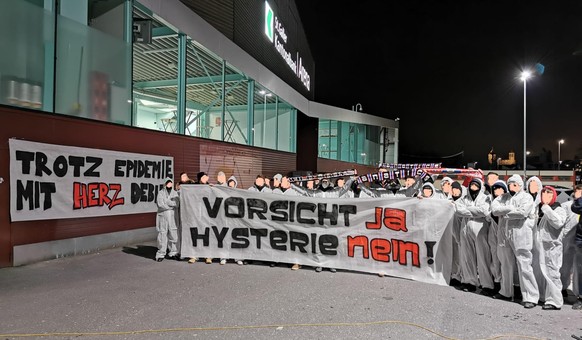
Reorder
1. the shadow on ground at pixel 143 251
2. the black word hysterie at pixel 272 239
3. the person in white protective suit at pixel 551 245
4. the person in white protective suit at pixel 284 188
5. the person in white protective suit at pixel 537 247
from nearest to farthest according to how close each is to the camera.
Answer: the person in white protective suit at pixel 551 245, the person in white protective suit at pixel 537 247, the black word hysterie at pixel 272 239, the shadow on ground at pixel 143 251, the person in white protective suit at pixel 284 188

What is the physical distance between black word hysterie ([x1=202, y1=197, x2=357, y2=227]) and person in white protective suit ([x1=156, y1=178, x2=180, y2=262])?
28.5 inches

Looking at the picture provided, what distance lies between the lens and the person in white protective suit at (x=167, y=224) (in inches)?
292

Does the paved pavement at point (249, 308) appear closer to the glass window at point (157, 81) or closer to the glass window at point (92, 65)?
the glass window at point (92, 65)

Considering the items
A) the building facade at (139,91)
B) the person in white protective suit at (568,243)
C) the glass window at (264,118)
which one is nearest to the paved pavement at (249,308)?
the person in white protective suit at (568,243)

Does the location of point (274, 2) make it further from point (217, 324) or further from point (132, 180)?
point (217, 324)

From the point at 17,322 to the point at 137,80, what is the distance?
41.9ft

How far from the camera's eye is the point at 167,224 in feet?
24.4

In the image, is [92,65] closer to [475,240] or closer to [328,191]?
[328,191]

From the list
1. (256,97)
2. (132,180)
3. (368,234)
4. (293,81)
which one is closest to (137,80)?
(256,97)

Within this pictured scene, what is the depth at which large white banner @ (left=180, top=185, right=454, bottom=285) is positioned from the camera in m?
6.01

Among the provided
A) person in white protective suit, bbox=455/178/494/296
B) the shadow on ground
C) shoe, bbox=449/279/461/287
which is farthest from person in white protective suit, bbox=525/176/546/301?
the shadow on ground

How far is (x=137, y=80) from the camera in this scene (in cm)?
1515

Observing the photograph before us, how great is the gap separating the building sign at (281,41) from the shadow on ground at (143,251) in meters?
13.1

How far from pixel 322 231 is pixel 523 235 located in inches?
124
